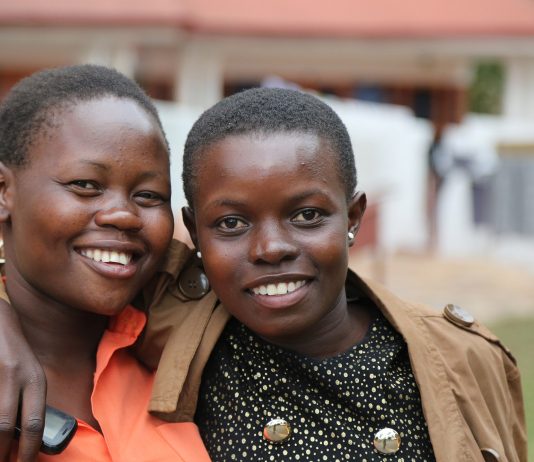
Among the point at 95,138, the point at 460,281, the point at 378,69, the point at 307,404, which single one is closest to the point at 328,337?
the point at 307,404

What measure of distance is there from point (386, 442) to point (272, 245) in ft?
1.82

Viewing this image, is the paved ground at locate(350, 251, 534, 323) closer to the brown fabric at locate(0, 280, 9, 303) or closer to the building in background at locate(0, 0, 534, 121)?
the building in background at locate(0, 0, 534, 121)

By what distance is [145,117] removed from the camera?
235cm

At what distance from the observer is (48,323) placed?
2359mm

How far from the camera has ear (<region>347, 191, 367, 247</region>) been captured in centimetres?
239

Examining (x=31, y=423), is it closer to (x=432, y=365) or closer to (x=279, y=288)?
(x=279, y=288)

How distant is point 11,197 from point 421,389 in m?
1.12

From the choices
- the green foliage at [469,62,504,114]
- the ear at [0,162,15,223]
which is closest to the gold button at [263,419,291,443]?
the ear at [0,162,15,223]

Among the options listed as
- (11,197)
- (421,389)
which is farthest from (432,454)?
(11,197)

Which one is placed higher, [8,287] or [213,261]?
[213,261]

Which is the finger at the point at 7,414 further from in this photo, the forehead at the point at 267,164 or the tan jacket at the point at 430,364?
the forehead at the point at 267,164

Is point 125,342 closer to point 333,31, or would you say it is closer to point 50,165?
point 50,165

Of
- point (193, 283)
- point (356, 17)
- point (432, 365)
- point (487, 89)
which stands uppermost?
point (193, 283)

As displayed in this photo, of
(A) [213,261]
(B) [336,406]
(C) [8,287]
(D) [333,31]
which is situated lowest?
(D) [333,31]
